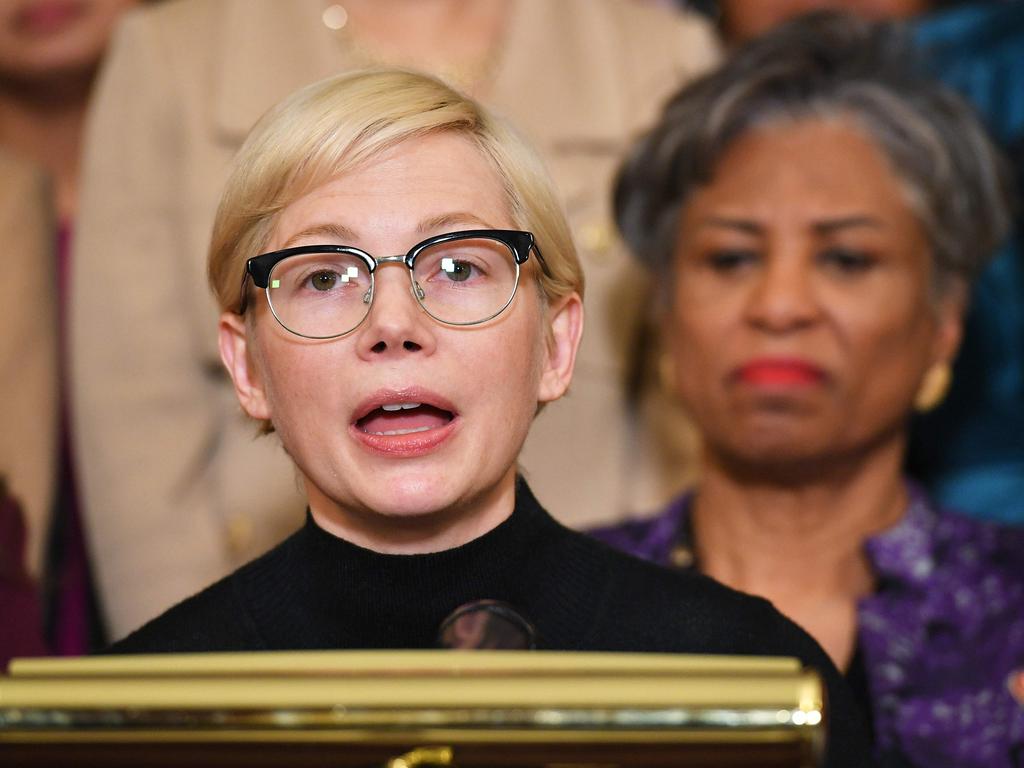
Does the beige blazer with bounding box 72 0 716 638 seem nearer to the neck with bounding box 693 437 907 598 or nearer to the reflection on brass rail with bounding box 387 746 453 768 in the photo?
the neck with bounding box 693 437 907 598

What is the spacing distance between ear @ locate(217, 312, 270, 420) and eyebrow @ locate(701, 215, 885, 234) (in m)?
0.93

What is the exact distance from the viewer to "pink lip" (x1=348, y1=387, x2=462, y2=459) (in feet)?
4.18

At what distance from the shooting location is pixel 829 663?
149 centimetres

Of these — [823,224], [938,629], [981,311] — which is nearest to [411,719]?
[938,629]

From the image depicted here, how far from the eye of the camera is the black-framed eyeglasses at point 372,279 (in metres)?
1.29

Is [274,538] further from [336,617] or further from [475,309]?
[475,309]

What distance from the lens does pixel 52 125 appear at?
2615mm

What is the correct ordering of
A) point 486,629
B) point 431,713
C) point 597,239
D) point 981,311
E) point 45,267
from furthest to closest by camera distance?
point 981,311, point 597,239, point 45,267, point 486,629, point 431,713

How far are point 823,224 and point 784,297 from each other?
0.13 m

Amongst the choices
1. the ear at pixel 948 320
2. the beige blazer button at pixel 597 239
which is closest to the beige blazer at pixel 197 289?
the beige blazer button at pixel 597 239

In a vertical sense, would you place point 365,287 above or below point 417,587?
above

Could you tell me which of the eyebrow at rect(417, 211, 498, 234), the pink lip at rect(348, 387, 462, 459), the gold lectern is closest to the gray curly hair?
the eyebrow at rect(417, 211, 498, 234)

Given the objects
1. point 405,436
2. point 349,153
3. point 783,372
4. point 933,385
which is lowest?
point 933,385

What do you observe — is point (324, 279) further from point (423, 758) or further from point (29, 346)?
point (29, 346)
